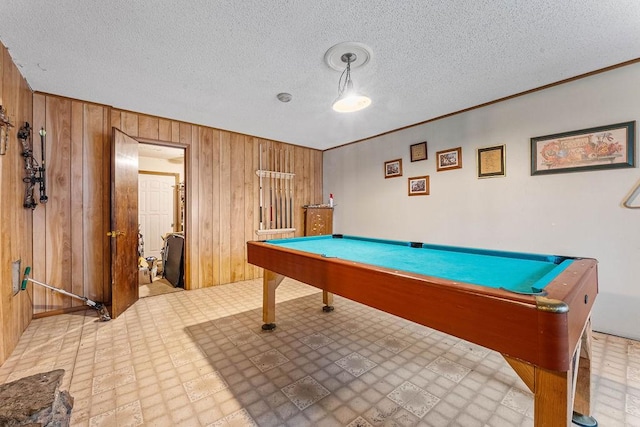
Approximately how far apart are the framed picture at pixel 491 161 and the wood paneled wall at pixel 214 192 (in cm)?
308

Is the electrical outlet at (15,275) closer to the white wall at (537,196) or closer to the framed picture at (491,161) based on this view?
the white wall at (537,196)

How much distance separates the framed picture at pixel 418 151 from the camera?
355cm

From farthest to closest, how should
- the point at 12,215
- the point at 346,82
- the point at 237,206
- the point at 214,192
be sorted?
1. the point at 237,206
2. the point at 214,192
3. the point at 346,82
4. the point at 12,215

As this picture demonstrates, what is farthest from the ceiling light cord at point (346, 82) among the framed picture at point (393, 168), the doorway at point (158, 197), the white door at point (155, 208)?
the white door at point (155, 208)

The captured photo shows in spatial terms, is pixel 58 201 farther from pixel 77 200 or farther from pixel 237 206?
pixel 237 206

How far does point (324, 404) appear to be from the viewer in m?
1.48

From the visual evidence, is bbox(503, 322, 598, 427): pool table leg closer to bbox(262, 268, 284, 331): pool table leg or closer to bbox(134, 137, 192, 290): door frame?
bbox(262, 268, 284, 331): pool table leg

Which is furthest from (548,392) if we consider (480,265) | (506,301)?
(480,265)

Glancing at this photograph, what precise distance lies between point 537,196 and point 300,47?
2616 mm

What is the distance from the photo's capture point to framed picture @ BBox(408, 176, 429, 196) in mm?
3539

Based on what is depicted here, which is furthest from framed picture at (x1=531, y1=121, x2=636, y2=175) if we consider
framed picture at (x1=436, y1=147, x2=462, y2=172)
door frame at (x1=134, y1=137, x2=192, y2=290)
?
door frame at (x1=134, y1=137, x2=192, y2=290)

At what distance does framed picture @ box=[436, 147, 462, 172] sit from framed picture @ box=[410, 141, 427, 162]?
0.19 m

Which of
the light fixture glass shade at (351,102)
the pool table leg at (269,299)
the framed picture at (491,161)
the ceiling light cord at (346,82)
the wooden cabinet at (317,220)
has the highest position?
the ceiling light cord at (346,82)

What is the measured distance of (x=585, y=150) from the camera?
2.33 metres
